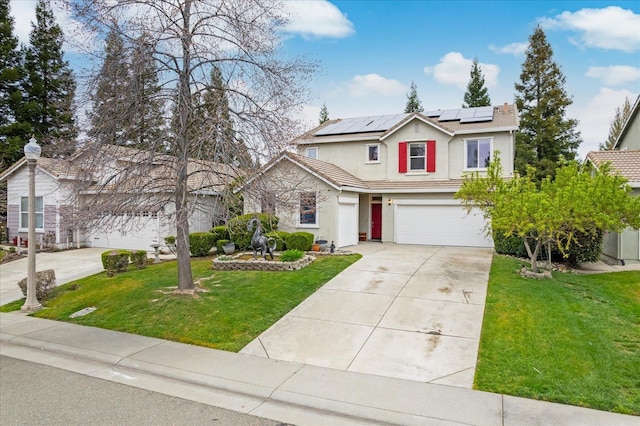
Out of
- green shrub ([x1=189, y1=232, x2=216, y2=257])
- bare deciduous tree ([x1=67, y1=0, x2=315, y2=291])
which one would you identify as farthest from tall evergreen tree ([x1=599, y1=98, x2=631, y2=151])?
bare deciduous tree ([x1=67, y1=0, x2=315, y2=291])

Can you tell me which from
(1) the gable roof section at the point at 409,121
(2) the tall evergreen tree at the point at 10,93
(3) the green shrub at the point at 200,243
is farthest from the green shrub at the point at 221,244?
(2) the tall evergreen tree at the point at 10,93

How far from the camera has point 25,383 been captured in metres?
5.54

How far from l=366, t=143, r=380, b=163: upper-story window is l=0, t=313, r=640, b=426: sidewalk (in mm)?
15440

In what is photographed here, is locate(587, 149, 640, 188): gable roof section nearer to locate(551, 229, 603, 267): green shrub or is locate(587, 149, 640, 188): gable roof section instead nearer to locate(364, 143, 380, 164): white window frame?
locate(551, 229, 603, 267): green shrub

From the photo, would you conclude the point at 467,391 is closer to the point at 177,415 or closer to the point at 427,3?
the point at 177,415

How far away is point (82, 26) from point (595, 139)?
142 feet

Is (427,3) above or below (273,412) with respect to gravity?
above

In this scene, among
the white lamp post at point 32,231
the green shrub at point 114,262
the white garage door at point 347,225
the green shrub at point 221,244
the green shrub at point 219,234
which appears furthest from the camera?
the white garage door at point 347,225

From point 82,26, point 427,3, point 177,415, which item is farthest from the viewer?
point 427,3

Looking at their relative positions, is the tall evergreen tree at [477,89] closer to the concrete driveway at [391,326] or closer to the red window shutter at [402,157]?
the red window shutter at [402,157]

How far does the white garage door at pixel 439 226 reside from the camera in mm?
17703

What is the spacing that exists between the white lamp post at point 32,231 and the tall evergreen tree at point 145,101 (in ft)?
8.12

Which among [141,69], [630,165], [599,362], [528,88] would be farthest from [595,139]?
[141,69]

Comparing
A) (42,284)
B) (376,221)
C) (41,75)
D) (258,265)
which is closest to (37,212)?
(42,284)
